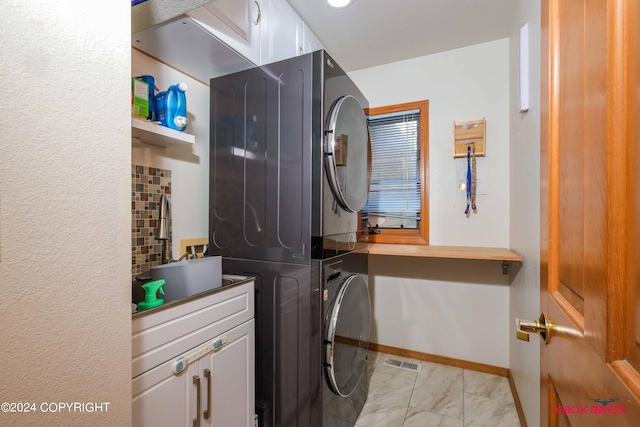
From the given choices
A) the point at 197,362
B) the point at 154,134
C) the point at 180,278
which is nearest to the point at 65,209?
the point at 180,278

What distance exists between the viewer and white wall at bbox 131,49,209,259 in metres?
1.53

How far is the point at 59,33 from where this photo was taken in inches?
24.0

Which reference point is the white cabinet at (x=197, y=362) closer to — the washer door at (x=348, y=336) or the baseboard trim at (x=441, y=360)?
the washer door at (x=348, y=336)

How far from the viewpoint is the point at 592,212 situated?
18.9 inches

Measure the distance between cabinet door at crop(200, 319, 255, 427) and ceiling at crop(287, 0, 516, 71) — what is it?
80.3 inches

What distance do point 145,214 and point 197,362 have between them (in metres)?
0.83

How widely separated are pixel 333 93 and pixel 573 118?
3.64 feet

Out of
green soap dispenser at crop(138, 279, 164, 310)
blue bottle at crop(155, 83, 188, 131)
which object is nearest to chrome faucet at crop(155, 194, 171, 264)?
blue bottle at crop(155, 83, 188, 131)

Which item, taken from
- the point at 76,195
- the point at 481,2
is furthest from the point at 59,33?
the point at 481,2

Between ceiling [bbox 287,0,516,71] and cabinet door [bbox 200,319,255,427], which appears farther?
ceiling [bbox 287,0,516,71]

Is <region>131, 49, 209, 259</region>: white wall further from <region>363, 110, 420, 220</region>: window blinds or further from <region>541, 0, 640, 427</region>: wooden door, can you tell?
<region>541, 0, 640, 427</region>: wooden door

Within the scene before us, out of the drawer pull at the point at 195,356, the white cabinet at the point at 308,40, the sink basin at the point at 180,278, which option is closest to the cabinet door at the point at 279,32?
the white cabinet at the point at 308,40

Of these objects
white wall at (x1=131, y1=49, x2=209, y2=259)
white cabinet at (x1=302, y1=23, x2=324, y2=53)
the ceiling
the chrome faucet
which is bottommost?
the chrome faucet

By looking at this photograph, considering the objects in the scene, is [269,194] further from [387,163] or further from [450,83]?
[450,83]
